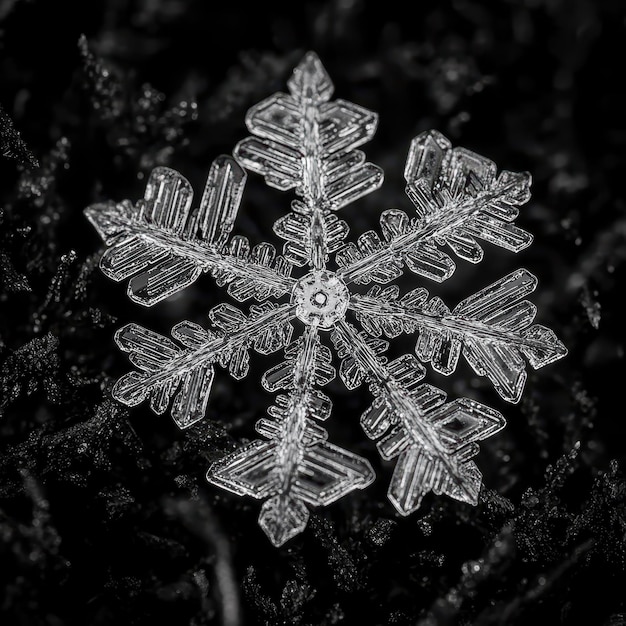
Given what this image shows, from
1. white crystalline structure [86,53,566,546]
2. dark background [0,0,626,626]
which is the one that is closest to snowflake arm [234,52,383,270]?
white crystalline structure [86,53,566,546]

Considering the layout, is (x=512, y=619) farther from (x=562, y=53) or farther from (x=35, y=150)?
(x=35, y=150)

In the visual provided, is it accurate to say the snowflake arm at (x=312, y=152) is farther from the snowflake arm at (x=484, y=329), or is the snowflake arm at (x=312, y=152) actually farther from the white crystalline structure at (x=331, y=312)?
the snowflake arm at (x=484, y=329)

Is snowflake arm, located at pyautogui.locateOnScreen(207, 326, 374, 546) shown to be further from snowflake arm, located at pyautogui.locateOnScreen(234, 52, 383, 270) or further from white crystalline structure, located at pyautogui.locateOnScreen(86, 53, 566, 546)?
snowflake arm, located at pyautogui.locateOnScreen(234, 52, 383, 270)

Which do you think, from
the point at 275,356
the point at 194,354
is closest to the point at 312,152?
the point at 194,354

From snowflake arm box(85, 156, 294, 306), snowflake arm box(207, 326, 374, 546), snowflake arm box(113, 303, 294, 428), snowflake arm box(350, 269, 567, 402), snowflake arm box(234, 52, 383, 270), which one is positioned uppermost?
snowflake arm box(234, 52, 383, 270)

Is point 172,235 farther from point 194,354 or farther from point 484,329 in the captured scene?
point 484,329

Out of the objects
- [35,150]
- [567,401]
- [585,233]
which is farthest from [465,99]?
[35,150]
